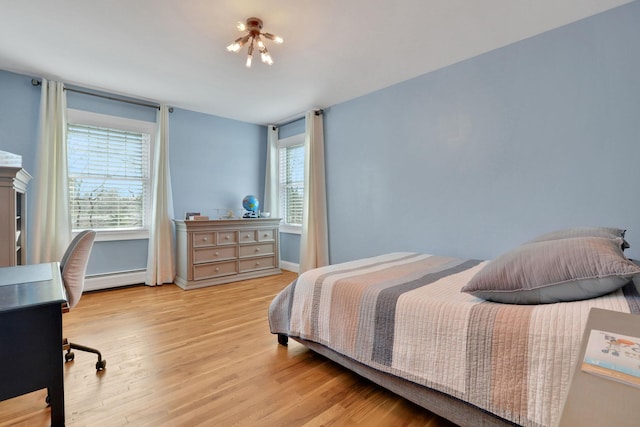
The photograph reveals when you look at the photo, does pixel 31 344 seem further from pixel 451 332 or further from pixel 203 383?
pixel 451 332

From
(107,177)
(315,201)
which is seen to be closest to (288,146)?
(315,201)

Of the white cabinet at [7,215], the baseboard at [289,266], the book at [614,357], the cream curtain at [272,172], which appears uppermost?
the cream curtain at [272,172]

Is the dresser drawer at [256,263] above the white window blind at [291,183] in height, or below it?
below

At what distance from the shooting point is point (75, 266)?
183cm

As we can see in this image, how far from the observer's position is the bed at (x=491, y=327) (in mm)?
1062

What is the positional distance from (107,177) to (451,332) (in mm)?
4219

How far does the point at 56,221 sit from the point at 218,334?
2.43 meters

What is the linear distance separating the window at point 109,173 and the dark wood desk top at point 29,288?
6.82ft

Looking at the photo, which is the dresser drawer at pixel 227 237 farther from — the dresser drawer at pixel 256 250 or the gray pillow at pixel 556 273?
the gray pillow at pixel 556 273

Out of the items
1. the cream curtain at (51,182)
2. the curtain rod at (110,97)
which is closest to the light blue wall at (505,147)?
the curtain rod at (110,97)

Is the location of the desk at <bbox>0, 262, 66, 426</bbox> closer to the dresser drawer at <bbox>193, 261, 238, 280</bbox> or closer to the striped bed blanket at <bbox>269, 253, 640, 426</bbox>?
the striped bed blanket at <bbox>269, 253, 640, 426</bbox>

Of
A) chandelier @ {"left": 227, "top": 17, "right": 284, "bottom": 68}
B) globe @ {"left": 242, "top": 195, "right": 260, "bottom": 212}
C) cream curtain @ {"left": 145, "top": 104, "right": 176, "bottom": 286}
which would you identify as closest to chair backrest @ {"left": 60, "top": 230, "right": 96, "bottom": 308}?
chandelier @ {"left": 227, "top": 17, "right": 284, "bottom": 68}

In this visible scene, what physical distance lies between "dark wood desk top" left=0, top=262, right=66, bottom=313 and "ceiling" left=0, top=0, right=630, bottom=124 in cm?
184

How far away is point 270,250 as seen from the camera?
4.55m
